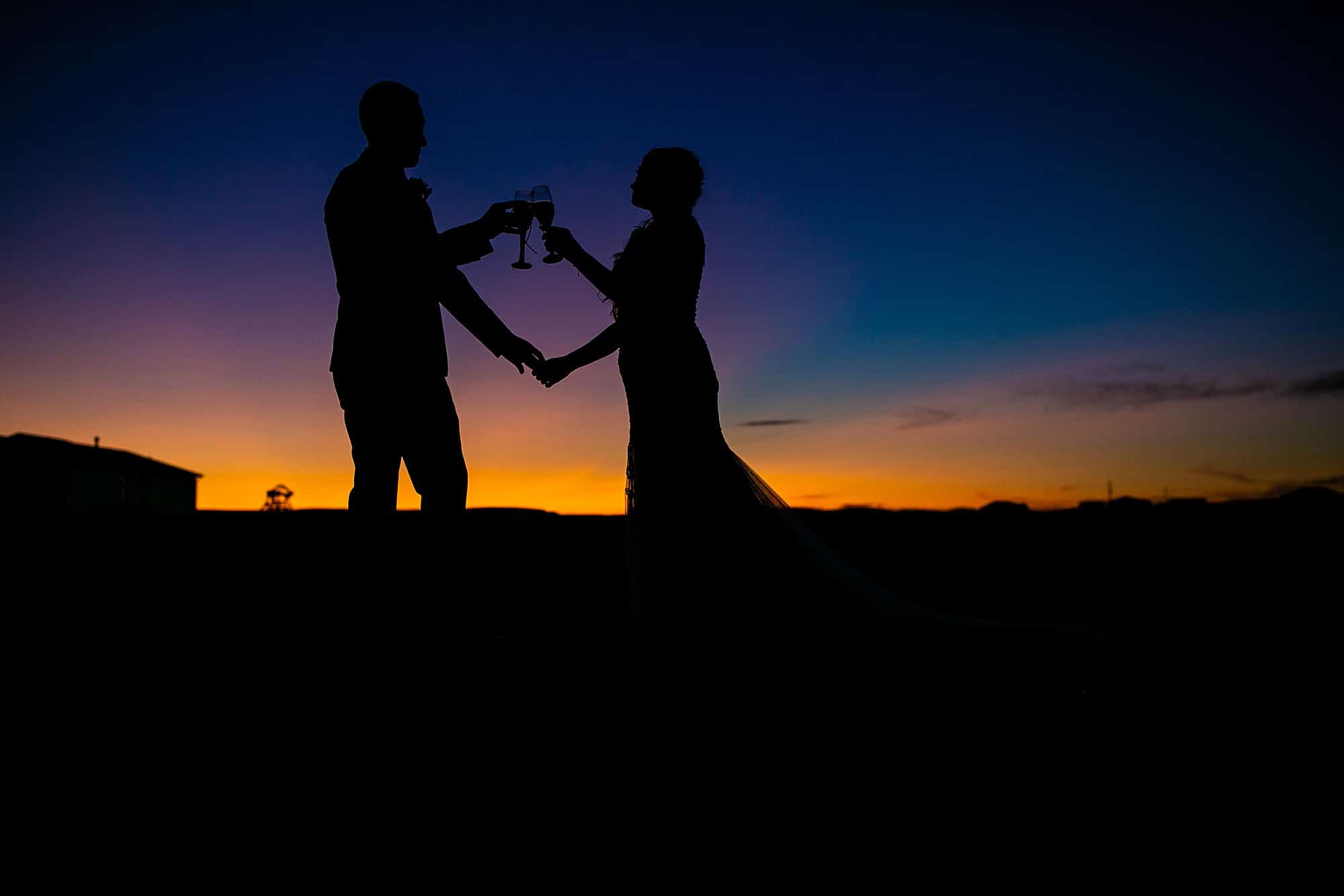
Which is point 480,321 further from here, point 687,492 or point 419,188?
point 687,492

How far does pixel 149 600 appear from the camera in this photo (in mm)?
4516

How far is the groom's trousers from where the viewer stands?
4164 mm

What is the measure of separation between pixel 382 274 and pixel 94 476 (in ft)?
134

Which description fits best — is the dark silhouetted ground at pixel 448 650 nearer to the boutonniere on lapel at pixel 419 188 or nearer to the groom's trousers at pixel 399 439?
the groom's trousers at pixel 399 439

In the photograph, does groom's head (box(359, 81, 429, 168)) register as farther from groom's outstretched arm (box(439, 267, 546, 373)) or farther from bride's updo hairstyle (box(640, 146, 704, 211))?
bride's updo hairstyle (box(640, 146, 704, 211))

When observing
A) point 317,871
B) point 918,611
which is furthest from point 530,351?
point 317,871

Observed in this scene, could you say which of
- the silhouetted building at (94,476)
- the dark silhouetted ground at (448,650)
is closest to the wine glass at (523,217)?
the dark silhouetted ground at (448,650)

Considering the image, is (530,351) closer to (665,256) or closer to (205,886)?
(665,256)

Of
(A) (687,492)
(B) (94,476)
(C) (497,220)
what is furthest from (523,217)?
(B) (94,476)

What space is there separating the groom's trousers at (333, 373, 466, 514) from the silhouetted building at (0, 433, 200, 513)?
25748 millimetres

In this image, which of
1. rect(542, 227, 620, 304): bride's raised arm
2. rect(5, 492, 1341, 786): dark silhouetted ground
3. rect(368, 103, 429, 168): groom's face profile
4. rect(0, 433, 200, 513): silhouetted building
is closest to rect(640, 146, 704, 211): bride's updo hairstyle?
Result: rect(542, 227, 620, 304): bride's raised arm

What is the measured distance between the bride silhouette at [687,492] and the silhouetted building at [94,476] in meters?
26.5

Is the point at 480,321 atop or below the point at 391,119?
below

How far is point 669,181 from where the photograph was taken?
4.53m
